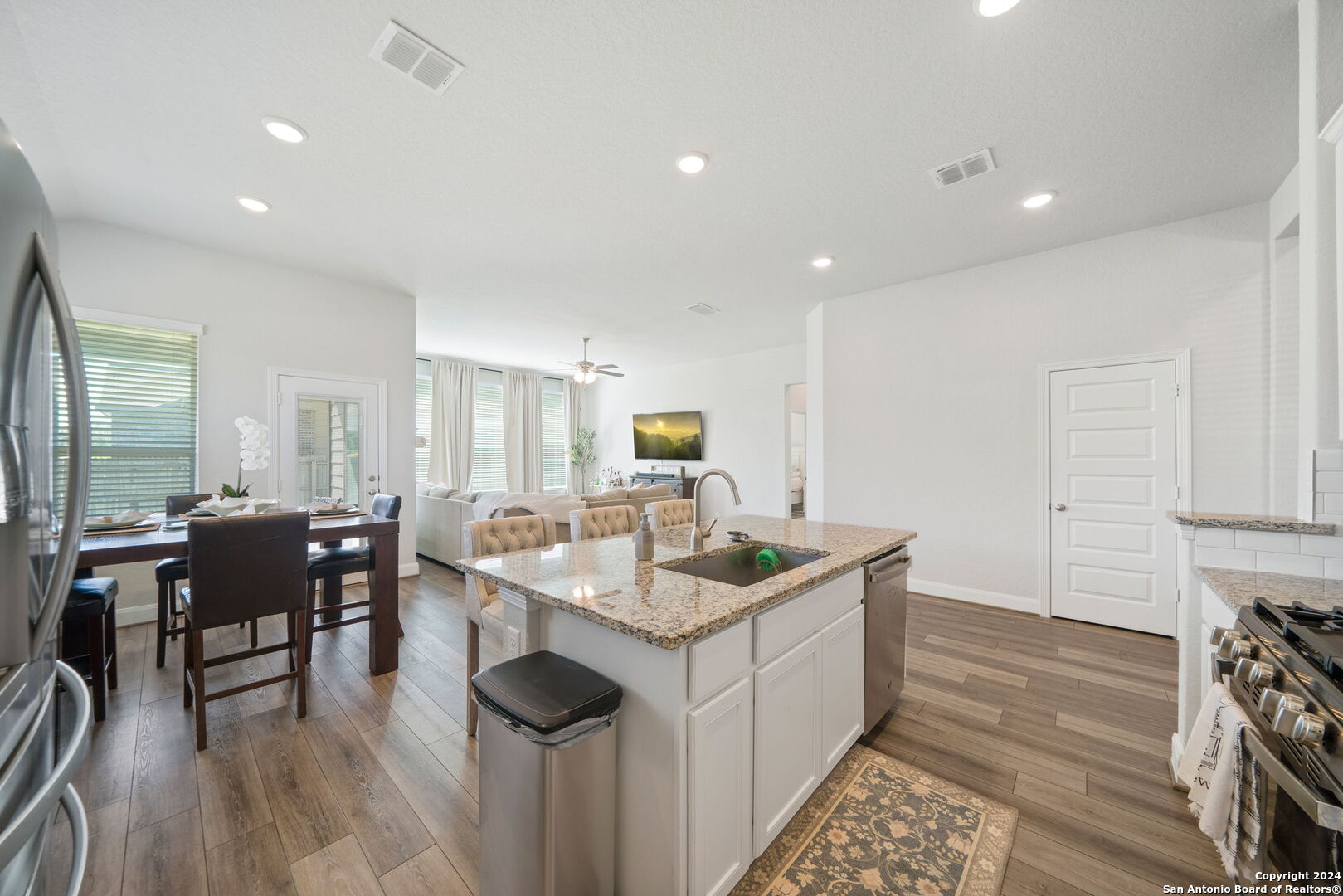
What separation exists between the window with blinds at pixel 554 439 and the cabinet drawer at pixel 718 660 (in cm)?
808

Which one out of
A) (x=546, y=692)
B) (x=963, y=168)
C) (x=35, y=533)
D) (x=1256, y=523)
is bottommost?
(x=546, y=692)

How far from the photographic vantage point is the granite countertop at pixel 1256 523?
1646mm

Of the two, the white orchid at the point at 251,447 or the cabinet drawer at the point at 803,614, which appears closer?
the cabinet drawer at the point at 803,614

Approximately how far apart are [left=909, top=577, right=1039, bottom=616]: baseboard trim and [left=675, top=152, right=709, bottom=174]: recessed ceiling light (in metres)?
3.70

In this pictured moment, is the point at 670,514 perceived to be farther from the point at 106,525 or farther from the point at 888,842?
the point at 106,525

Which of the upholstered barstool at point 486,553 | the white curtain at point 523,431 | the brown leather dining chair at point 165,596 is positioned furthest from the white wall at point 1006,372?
the white curtain at point 523,431

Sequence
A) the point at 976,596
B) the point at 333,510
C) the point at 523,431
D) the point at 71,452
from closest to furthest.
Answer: the point at 71,452, the point at 333,510, the point at 976,596, the point at 523,431

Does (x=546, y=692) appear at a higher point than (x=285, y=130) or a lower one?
lower

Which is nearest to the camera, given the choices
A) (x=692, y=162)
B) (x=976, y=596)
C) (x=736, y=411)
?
(x=692, y=162)

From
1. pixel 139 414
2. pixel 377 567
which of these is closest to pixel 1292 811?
pixel 377 567

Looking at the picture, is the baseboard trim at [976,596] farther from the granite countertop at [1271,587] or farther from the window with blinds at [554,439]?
the window with blinds at [554,439]

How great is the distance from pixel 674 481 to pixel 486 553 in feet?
18.3

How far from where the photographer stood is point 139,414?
355cm

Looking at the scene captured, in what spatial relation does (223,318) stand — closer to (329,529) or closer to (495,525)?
(329,529)
